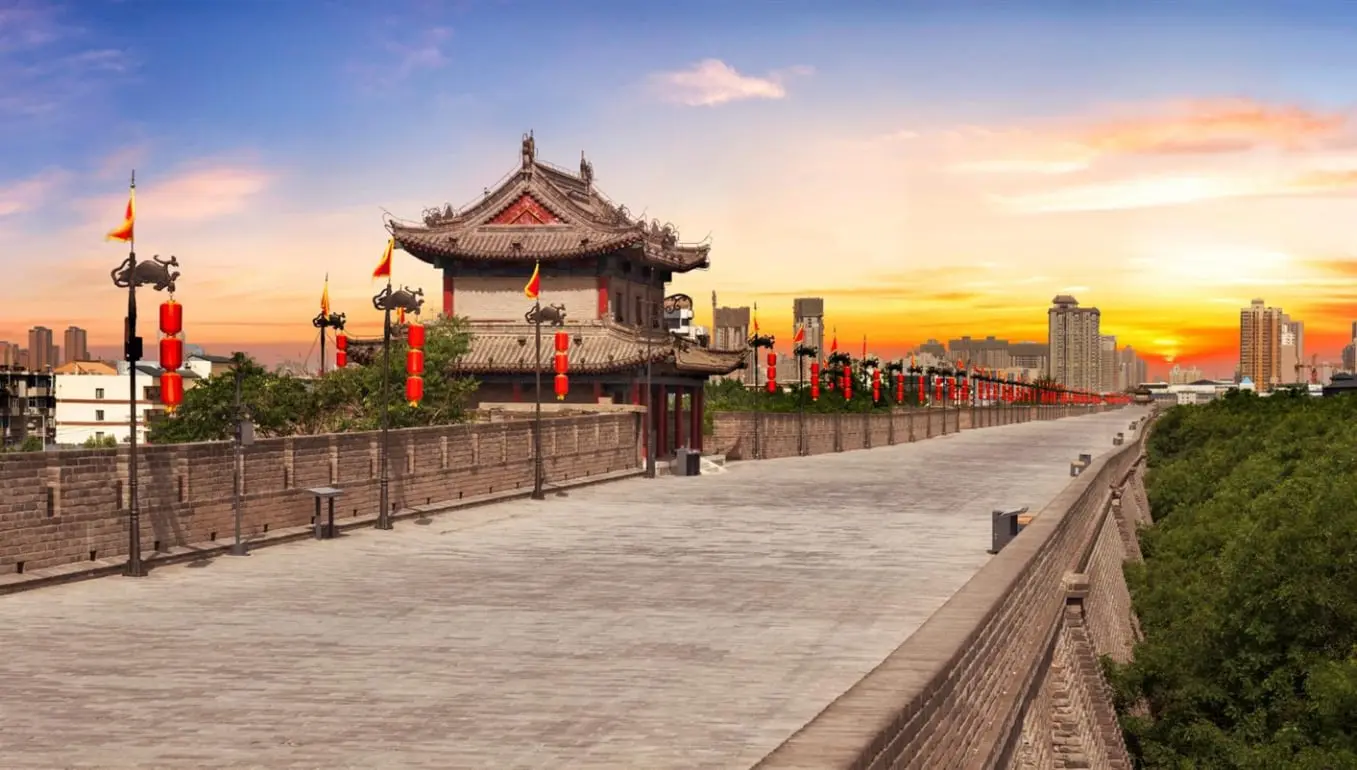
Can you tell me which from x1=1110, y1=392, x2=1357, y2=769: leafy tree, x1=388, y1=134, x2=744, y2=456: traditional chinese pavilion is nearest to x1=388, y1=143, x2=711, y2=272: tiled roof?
x1=388, y1=134, x2=744, y2=456: traditional chinese pavilion

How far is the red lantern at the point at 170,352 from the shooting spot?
22.7 meters

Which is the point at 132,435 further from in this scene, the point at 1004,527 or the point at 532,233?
the point at 532,233

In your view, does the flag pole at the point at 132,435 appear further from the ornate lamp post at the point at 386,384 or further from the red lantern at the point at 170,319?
the ornate lamp post at the point at 386,384

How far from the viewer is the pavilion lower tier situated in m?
54.6

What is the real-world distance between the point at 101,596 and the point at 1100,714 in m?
16.1

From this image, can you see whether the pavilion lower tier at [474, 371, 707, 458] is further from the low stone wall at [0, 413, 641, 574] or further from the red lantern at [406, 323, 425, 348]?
the low stone wall at [0, 413, 641, 574]

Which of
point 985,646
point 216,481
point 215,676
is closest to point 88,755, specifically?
point 215,676

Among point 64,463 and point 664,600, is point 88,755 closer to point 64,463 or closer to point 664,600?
point 664,600

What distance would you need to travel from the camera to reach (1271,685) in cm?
3081

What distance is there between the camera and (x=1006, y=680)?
14.3m

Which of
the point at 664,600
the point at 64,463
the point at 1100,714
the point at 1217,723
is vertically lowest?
the point at 1217,723

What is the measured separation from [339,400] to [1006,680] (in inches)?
1602

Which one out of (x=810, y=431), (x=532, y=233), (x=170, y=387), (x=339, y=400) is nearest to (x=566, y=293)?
(x=532, y=233)

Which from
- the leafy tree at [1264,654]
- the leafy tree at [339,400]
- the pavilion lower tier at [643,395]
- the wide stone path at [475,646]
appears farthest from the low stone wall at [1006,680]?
the leafy tree at [339,400]
